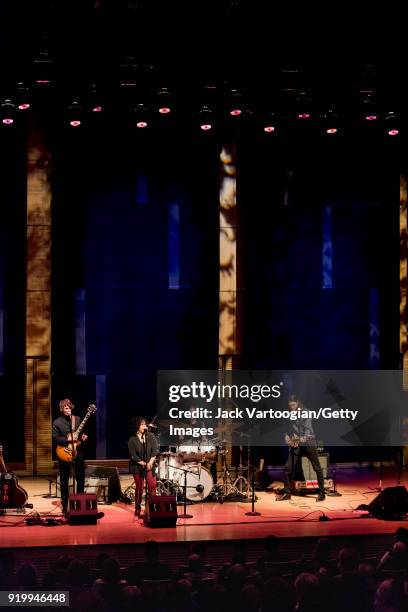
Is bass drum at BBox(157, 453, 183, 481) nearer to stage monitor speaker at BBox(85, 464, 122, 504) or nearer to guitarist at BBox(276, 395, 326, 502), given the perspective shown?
stage monitor speaker at BBox(85, 464, 122, 504)

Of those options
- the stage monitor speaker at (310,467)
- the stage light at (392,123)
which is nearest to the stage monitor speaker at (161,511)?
the stage monitor speaker at (310,467)

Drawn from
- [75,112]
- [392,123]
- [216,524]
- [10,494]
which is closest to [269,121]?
[392,123]

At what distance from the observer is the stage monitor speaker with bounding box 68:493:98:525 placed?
416 inches

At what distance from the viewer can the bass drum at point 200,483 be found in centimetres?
1212

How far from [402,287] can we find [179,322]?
3.88 meters

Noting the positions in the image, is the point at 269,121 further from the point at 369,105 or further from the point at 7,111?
the point at 7,111

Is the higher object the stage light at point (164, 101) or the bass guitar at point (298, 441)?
the stage light at point (164, 101)

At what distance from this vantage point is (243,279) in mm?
15000

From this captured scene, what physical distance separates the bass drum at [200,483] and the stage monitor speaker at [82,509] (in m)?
1.74

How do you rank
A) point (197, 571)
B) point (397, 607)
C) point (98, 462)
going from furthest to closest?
1. point (98, 462)
2. point (197, 571)
3. point (397, 607)

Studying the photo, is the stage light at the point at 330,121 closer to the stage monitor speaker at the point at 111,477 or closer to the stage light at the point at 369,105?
the stage light at the point at 369,105

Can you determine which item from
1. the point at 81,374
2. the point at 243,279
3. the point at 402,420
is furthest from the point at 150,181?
the point at 402,420

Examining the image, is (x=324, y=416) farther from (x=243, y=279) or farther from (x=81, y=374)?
(x=81, y=374)

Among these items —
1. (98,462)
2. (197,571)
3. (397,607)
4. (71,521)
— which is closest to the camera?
(397,607)
